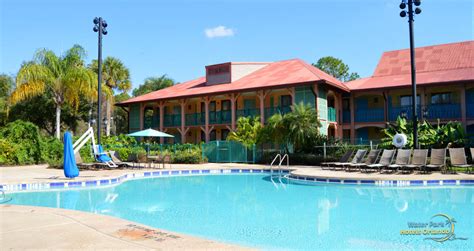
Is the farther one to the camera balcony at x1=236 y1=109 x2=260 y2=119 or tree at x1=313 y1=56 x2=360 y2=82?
tree at x1=313 y1=56 x2=360 y2=82

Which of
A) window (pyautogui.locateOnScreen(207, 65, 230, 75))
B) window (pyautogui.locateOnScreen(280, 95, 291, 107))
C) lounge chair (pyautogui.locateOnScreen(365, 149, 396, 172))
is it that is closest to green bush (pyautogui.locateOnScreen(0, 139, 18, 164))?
window (pyautogui.locateOnScreen(207, 65, 230, 75))

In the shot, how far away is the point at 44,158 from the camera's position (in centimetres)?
2070

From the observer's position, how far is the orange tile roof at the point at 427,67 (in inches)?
873

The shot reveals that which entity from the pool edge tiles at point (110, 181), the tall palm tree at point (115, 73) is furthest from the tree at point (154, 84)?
the pool edge tiles at point (110, 181)

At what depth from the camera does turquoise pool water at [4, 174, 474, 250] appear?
19.9 feet

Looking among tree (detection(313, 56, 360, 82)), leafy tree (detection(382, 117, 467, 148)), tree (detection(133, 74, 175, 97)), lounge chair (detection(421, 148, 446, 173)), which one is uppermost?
tree (detection(313, 56, 360, 82))

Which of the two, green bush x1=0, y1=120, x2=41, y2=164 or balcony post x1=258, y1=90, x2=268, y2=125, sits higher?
balcony post x1=258, y1=90, x2=268, y2=125

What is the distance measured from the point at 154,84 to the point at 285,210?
4622 centimetres

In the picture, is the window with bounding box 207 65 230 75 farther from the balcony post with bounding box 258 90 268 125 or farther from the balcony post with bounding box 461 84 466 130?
the balcony post with bounding box 461 84 466 130

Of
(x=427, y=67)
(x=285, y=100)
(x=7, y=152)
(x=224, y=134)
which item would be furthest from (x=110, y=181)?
(x=427, y=67)

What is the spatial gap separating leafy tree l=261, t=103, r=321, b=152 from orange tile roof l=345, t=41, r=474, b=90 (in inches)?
229

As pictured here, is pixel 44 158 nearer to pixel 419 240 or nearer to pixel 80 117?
pixel 80 117

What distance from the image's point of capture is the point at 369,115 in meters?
24.2

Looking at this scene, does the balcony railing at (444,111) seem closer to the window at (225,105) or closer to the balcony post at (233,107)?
the balcony post at (233,107)
